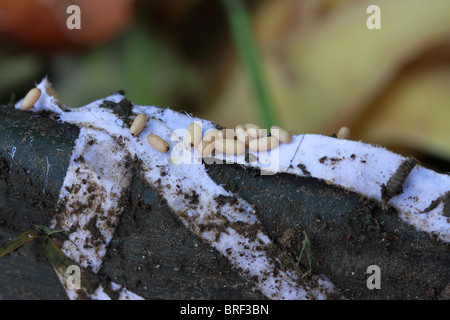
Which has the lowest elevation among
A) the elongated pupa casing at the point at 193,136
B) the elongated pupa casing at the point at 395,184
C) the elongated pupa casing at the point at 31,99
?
the elongated pupa casing at the point at 395,184

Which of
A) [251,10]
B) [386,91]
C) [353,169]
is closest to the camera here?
[353,169]

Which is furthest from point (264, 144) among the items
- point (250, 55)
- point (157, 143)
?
point (250, 55)

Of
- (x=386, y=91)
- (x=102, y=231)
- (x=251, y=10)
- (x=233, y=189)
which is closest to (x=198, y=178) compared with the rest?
(x=233, y=189)

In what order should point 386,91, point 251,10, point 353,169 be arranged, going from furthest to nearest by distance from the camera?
1. point 251,10
2. point 386,91
3. point 353,169

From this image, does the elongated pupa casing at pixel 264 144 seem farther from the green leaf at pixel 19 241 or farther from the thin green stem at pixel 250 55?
the thin green stem at pixel 250 55

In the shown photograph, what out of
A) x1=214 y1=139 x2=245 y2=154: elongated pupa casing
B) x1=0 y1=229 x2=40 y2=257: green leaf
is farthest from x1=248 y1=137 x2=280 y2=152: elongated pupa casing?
x1=0 y1=229 x2=40 y2=257: green leaf

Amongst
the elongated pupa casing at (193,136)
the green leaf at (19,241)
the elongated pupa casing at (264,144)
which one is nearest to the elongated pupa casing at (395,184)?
the elongated pupa casing at (264,144)

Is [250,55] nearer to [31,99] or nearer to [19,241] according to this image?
[31,99]
